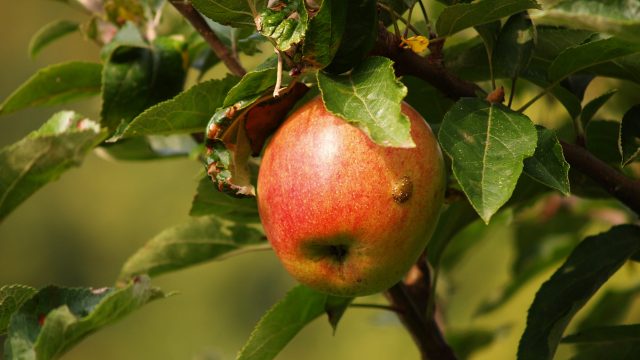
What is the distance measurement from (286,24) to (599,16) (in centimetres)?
29

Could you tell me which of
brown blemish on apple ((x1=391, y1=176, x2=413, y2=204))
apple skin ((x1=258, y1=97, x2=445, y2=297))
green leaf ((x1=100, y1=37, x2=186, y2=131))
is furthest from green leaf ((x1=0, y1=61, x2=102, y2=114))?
brown blemish on apple ((x1=391, y1=176, x2=413, y2=204))

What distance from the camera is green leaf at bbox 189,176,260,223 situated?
1150 mm

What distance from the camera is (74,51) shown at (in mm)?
4172

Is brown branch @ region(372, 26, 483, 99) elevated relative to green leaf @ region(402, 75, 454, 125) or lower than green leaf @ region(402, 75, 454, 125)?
elevated

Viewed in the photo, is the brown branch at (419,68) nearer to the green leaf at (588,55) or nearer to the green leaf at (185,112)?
the green leaf at (588,55)

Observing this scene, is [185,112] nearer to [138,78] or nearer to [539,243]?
[138,78]

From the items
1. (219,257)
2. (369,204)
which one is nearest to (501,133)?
(369,204)

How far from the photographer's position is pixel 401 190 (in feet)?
2.66

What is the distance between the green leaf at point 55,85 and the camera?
1.19 m

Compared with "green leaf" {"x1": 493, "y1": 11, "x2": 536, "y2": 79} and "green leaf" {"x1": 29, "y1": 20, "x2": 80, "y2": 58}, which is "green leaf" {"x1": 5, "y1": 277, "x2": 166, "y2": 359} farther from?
"green leaf" {"x1": 29, "y1": 20, "x2": 80, "y2": 58}

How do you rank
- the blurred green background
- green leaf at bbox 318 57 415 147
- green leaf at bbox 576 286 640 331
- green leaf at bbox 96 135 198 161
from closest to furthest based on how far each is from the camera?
green leaf at bbox 318 57 415 147 → green leaf at bbox 96 135 198 161 → green leaf at bbox 576 286 640 331 → the blurred green background

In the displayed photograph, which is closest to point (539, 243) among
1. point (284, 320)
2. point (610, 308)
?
point (610, 308)

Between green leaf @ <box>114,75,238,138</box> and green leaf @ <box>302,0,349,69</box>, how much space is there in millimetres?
183

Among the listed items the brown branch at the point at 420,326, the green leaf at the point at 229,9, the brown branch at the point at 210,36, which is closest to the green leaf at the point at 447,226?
the brown branch at the point at 420,326
